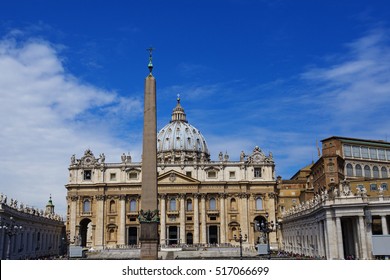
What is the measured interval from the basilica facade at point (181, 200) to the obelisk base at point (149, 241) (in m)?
53.9

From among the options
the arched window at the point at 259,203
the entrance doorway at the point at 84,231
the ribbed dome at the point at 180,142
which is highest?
the ribbed dome at the point at 180,142

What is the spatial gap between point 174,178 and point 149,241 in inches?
2161

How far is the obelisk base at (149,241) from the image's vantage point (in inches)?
1120

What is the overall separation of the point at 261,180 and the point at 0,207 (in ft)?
163

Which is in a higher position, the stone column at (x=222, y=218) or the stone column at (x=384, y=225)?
the stone column at (x=222, y=218)

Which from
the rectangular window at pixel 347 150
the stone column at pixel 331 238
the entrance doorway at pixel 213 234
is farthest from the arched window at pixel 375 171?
the entrance doorway at pixel 213 234

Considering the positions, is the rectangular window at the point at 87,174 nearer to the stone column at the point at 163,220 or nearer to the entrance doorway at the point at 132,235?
the entrance doorway at the point at 132,235

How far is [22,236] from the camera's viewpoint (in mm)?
55281

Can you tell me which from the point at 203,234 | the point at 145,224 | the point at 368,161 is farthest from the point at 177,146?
the point at 145,224

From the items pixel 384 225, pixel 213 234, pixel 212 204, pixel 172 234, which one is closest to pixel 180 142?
pixel 212 204

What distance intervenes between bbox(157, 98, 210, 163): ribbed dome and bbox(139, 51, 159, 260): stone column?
246ft

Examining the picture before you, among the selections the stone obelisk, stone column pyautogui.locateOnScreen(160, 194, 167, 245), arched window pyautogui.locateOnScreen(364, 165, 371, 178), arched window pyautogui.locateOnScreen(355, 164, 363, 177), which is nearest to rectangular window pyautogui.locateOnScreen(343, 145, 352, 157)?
arched window pyautogui.locateOnScreen(355, 164, 363, 177)

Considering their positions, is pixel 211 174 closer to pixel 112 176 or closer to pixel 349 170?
pixel 112 176

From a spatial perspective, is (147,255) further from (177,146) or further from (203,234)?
(177,146)
